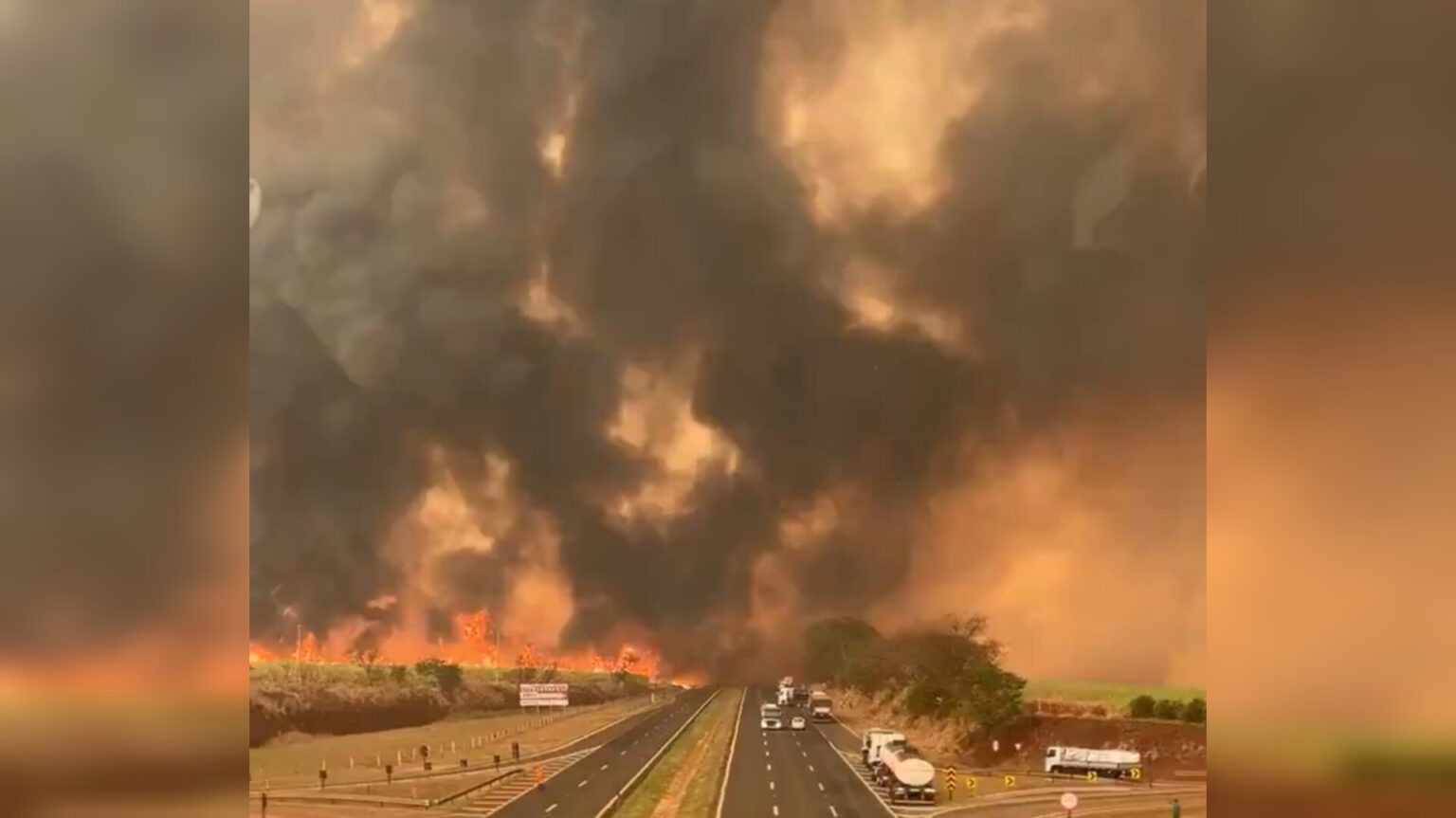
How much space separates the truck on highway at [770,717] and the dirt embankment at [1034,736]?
0.23 m

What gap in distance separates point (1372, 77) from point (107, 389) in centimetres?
386

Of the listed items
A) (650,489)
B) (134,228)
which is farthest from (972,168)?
(134,228)

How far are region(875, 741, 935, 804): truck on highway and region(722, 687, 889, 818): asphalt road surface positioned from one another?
9 cm

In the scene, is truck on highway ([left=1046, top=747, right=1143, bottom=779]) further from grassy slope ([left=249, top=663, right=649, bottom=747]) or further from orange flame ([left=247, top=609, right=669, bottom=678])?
grassy slope ([left=249, top=663, right=649, bottom=747])

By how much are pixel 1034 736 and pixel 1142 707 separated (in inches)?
14.3

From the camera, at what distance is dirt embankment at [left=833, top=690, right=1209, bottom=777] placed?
304cm

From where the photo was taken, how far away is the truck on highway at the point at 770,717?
3.46 m

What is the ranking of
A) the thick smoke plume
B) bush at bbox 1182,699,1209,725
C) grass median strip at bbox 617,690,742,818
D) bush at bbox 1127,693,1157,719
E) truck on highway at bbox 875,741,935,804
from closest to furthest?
Result: bush at bbox 1182,699,1209,725
bush at bbox 1127,693,1157,719
the thick smoke plume
truck on highway at bbox 875,741,935,804
grass median strip at bbox 617,690,742,818

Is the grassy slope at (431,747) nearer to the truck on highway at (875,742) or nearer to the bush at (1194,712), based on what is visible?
the truck on highway at (875,742)

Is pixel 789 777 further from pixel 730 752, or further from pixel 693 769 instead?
pixel 693 769

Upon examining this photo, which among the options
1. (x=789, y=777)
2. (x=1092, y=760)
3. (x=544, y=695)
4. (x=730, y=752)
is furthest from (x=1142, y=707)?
(x=544, y=695)

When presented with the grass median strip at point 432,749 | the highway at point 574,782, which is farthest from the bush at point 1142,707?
the grass median strip at point 432,749

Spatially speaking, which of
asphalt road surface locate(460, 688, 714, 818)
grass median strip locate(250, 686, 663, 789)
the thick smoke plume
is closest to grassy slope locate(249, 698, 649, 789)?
grass median strip locate(250, 686, 663, 789)

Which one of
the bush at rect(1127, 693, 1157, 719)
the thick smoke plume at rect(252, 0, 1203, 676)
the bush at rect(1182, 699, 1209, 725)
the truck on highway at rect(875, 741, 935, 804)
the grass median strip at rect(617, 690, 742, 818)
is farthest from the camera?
the grass median strip at rect(617, 690, 742, 818)
